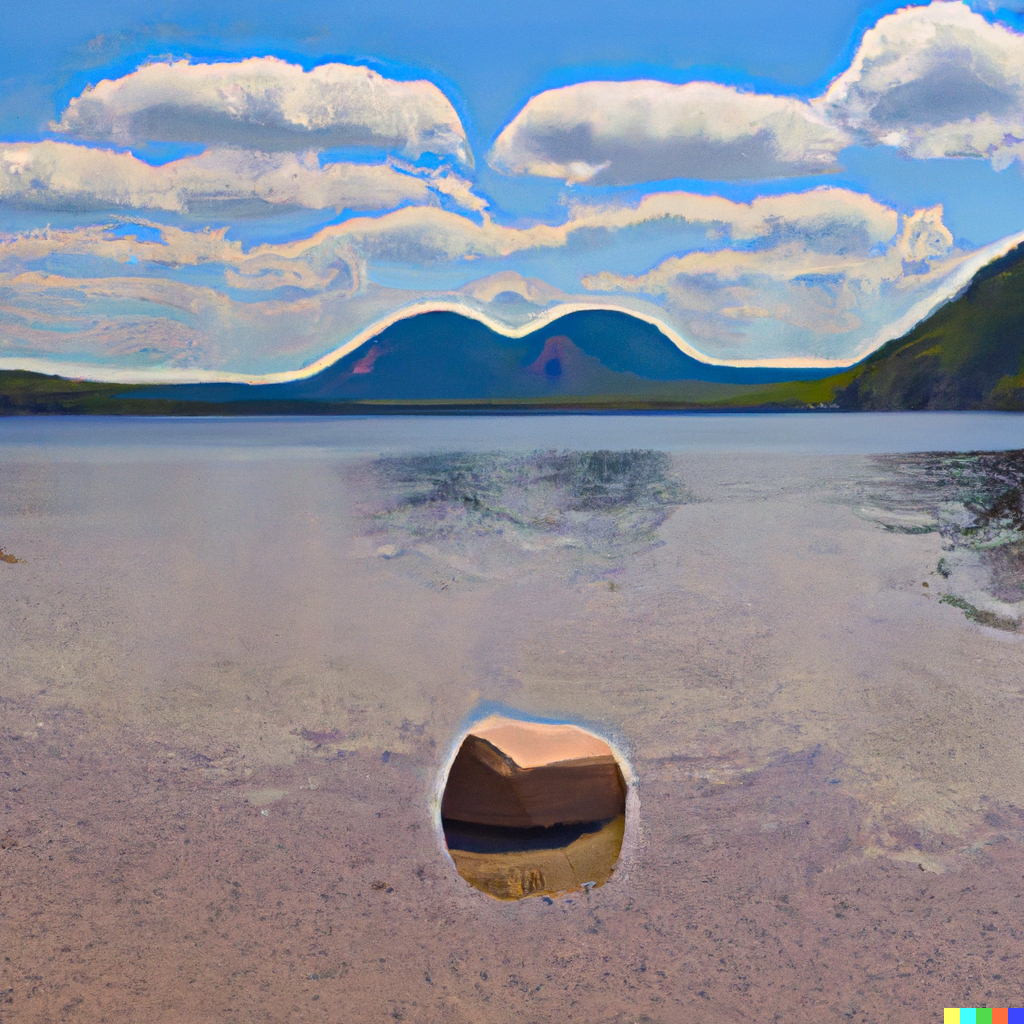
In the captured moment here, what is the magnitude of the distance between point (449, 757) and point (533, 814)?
0.97 metres

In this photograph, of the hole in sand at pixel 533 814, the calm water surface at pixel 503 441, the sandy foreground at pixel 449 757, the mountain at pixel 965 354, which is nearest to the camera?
the sandy foreground at pixel 449 757

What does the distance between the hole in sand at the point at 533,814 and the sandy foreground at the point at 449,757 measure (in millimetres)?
115

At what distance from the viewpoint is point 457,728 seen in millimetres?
5215

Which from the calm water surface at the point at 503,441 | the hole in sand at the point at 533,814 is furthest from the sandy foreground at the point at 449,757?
the calm water surface at the point at 503,441

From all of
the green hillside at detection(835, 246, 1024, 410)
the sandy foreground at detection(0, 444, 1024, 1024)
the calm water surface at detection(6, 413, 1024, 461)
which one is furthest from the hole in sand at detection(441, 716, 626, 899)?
the green hillside at detection(835, 246, 1024, 410)

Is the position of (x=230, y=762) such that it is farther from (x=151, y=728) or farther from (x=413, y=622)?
(x=413, y=622)

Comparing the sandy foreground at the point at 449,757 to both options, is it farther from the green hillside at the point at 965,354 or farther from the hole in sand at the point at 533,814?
the green hillside at the point at 965,354

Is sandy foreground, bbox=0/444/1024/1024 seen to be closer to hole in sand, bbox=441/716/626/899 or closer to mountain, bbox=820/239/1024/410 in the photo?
hole in sand, bbox=441/716/626/899

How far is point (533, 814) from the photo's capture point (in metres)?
3.85

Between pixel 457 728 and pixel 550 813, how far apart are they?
1.46m

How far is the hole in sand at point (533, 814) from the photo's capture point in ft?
12.1

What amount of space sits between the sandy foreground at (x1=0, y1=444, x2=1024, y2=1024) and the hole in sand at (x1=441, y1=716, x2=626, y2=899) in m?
0.12

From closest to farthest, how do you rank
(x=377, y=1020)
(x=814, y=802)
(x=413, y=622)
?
(x=377, y=1020), (x=814, y=802), (x=413, y=622)

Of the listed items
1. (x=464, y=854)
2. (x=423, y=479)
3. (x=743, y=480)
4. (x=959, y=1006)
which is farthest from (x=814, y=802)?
(x=743, y=480)
